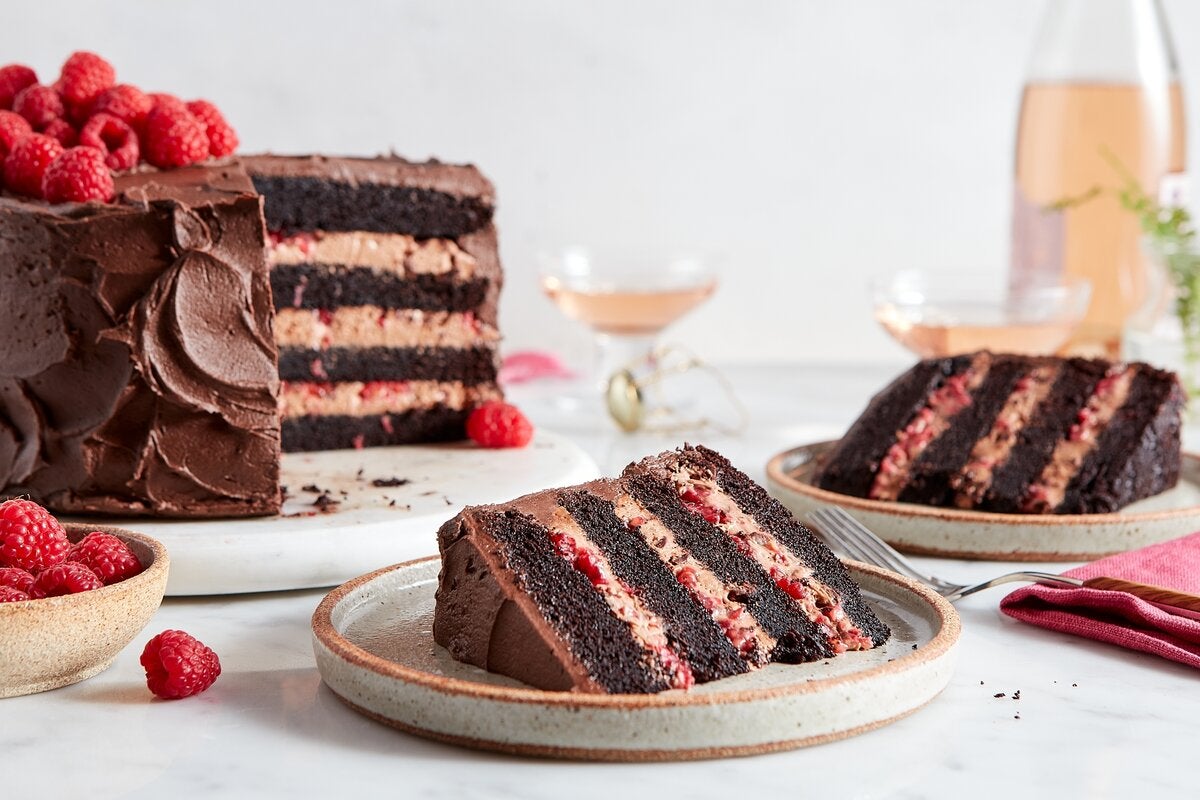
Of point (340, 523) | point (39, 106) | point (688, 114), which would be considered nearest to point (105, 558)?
point (340, 523)

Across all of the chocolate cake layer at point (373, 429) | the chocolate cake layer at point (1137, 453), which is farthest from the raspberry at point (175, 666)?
the chocolate cake layer at point (1137, 453)

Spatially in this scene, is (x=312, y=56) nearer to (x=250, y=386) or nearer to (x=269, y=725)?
(x=250, y=386)

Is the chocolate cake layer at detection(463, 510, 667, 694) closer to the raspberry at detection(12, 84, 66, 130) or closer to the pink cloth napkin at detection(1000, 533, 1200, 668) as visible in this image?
the pink cloth napkin at detection(1000, 533, 1200, 668)

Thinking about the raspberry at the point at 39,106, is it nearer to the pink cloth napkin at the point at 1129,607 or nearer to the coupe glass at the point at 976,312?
the pink cloth napkin at the point at 1129,607

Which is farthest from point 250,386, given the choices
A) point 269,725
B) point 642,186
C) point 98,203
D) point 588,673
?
point 642,186

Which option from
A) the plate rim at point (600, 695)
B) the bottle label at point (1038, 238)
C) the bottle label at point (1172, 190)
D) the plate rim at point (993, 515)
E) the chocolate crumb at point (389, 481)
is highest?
the bottle label at point (1172, 190)

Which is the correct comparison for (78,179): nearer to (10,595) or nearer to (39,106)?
(39,106)
